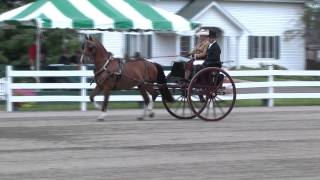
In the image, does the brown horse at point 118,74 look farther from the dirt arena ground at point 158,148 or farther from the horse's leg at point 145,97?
the dirt arena ground at point 158,148

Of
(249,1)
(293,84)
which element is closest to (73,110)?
(293,84)

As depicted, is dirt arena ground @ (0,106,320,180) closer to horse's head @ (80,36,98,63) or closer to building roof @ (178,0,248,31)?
horse's head @ (80,36,98,63)

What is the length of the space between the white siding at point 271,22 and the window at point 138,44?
16.2 feet

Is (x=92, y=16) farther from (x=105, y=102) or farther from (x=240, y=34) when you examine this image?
(x=240, y=34)

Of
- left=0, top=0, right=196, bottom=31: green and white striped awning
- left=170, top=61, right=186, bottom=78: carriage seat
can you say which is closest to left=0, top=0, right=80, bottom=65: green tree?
left=0, top=0, right=196, bottom=31: green and white striped awning

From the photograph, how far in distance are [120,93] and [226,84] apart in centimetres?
394

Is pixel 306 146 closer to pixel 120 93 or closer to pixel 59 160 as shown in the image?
pixel 59 160

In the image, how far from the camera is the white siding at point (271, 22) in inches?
1495

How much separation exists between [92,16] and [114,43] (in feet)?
48.1

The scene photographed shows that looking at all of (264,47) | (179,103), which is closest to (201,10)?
(264,47)

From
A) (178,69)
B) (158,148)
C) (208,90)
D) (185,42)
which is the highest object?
(185,42)

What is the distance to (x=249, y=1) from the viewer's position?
37844mm

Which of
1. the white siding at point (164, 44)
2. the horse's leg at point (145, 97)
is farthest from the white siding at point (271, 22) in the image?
the horse's leg at point (145, 97)

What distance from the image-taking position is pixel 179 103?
53.3 ft
